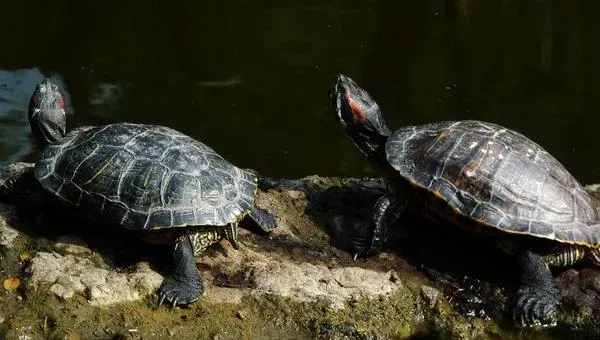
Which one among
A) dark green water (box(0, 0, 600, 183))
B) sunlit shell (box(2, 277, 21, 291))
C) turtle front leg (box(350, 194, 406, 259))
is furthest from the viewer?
dark green water (box(0, 0, 600, 183))

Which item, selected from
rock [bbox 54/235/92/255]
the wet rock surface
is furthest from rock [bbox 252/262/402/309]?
rock [bbox 54/235/92/255]

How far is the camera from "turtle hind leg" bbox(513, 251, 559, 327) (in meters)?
4.23

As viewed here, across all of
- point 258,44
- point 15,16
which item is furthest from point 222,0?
point 15,16

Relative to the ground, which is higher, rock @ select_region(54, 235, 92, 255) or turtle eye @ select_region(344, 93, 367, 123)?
turtle eye @ select_region(344, 93, 367, 123)

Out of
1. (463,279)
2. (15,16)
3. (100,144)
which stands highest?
(100,144)

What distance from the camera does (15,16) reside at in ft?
35.9

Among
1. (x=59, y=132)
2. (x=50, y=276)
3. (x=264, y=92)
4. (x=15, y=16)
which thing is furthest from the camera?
(x=15, y=16)

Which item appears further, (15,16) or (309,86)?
(15,16)

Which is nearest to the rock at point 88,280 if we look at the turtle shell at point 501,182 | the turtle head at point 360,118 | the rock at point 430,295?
the rock at point 430,295

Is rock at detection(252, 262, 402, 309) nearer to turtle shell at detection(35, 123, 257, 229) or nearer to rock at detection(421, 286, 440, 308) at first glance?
rock at detection(421, 286, 440, 308)

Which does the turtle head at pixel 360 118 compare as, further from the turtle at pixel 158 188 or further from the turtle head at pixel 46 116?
the turtle head at pixel 46 116

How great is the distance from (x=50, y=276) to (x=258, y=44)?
261 inches

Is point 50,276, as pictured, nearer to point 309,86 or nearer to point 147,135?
point 147,135

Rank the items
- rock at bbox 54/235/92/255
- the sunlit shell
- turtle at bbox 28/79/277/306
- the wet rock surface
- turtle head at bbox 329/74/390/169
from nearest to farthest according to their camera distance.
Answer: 1. the wet rock surface
2. the sunlit shell
3. turtle at bbox 28/79/277/306
4. rock at bbox 54/235/92/255
5. turtle head at bbox 329/74/390/169
